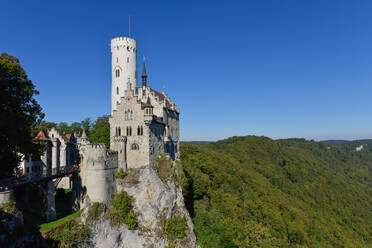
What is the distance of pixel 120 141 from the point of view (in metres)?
35.8

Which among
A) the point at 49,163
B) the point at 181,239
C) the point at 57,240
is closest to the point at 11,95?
the point at 49,163

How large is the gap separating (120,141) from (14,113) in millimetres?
13677

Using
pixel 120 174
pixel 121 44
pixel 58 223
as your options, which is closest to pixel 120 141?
pixel 120 174

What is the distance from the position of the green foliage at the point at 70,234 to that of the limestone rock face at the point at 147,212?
2713 millimetres

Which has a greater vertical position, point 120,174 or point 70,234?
point 120,174

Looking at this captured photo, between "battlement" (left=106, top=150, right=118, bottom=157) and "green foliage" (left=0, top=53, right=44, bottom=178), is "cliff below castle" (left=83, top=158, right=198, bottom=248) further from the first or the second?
"green foliage" (left=0, top=53, right=44, bottom=178)

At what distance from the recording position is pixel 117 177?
3488 cm

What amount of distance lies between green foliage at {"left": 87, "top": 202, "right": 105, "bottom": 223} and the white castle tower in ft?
54.2

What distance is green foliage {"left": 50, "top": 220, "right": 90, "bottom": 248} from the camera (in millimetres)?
25469

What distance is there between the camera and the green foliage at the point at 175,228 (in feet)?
113

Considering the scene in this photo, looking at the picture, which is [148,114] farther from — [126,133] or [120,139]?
[120,139]

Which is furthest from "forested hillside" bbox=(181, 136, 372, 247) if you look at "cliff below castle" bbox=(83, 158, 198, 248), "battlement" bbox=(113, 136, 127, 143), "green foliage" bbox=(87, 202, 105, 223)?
"green foliage" bbox=(87, 202, 105, 223)

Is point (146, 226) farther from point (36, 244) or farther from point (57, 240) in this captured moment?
point (36, 244)

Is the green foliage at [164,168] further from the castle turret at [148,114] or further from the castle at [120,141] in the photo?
the castle turret at [148,114]
